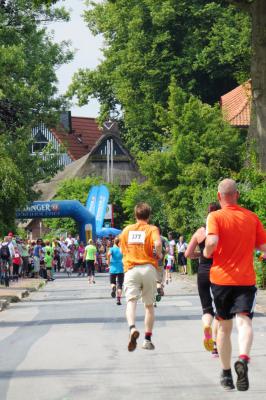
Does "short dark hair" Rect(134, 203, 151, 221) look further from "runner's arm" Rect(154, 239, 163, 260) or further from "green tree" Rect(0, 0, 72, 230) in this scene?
"green tree" Rect(0, 0, 72, 230)

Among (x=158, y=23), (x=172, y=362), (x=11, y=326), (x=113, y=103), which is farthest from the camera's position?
(x=113, y=103)

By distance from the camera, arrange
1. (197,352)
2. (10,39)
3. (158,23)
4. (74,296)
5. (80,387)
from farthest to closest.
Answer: (158,23) < (10,39) < (74,296) < (197,352) < (80,387)

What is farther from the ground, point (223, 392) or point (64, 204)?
point (64, 204)

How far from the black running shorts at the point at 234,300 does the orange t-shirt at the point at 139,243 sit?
415 centimetres

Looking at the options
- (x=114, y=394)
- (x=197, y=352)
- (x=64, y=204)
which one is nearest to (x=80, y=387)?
(x=114, y=394)

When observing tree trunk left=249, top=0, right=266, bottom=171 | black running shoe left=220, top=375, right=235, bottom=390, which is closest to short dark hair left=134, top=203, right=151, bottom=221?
black running shoe left=220, top=375, right=235, bottom=390

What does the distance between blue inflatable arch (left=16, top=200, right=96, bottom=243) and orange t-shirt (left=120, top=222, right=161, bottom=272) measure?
1884 inches

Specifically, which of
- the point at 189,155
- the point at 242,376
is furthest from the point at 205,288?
the point at 189,155

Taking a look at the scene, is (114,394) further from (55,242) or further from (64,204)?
(64,204)

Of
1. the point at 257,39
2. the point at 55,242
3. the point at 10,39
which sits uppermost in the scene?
the point at 10,39

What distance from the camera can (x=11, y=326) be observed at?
68.4ft

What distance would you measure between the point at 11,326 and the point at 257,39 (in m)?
13.4

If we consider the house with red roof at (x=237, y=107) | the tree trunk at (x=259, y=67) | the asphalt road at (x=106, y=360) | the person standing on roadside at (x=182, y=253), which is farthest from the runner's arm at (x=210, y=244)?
the house with red roof at (x=237, y=107)

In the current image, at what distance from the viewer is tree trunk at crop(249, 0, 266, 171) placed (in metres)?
31.3
